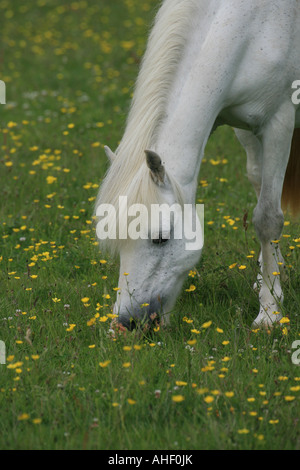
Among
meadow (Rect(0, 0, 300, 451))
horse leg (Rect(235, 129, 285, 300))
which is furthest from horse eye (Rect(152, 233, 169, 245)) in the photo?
horse leg (Rect(235, 129, 285, 300))

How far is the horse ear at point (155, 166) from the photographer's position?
3.60 m

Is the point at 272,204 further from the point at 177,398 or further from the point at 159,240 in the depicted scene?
the point at 177,398

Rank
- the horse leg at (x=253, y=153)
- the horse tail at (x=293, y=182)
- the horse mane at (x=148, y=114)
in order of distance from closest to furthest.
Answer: the horse mane at (x=148, y=114), the horse leg at (x=253, y=153), the horse tail at (x=293, y=182)

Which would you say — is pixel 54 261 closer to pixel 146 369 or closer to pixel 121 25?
pixel 146 369

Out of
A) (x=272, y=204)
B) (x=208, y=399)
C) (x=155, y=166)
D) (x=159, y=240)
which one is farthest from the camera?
(x=272, y=204)

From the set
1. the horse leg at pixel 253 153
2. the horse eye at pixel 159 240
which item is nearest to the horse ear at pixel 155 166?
the horse eye at pixel 159 240

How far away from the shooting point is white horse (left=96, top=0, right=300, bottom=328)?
3889mm

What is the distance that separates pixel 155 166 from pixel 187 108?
49 cm

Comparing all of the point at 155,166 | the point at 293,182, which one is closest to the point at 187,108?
the point at 155,166

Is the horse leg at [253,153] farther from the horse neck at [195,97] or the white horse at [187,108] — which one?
the horse neck at [195,97]

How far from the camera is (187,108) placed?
3.97 meters

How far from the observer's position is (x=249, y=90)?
13.8 ft

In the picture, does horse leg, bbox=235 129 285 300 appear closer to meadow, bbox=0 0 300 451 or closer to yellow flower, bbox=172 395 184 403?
meadow, bbox=0 0 300 451

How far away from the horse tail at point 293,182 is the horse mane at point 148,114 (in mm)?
1636
